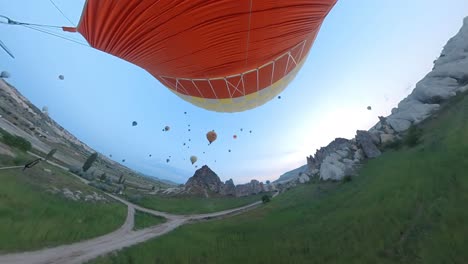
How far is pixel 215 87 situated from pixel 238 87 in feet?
2.90

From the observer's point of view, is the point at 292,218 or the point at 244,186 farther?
the point at 244,186

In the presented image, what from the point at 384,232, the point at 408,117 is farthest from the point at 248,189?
the point at 384,232

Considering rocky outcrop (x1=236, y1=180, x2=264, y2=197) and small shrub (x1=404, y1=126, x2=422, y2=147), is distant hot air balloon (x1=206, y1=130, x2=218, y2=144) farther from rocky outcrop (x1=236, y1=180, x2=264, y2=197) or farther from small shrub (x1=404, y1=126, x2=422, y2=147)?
rocky outcrop (x1=236, y1=180, x2=264, y2=197)

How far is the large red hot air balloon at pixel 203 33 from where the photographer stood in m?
4.36

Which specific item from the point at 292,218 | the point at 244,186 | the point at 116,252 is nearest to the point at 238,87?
the point at 116,252

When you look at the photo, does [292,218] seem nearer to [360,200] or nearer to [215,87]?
[360,200]

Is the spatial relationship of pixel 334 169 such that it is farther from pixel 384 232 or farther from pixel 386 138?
pixel 384 232

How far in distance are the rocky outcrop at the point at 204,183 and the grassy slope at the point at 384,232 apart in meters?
43.8

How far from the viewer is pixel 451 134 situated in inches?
765

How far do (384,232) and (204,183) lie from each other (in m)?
58.7

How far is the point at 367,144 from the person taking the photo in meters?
32.1

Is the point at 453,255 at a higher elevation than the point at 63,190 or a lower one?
lower

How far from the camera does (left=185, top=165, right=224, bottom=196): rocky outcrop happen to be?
61194 millimetres

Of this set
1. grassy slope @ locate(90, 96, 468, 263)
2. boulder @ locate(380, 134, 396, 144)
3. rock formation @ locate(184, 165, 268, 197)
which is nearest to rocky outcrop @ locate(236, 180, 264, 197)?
rock formation @ locate(184, 165, 268, 197)
